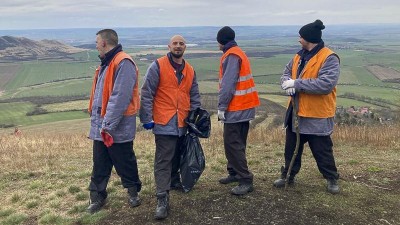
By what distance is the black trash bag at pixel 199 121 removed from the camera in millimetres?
5336

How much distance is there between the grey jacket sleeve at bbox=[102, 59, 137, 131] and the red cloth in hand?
0.09m

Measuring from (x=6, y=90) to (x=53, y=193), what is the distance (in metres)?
59.8

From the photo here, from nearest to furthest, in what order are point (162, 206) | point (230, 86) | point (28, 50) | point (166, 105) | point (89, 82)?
point (162, 206)
point (166, 105)
point (230, 86)
point (89, 82)
point (28, 50)

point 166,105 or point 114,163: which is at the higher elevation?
point 166,105

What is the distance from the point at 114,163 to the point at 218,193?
1.53 meters

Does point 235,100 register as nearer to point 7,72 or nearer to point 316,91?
point 316,91

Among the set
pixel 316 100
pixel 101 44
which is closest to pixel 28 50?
pixel 101 44

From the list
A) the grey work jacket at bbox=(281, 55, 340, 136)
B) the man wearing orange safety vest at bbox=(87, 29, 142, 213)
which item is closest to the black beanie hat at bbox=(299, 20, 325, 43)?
the grey work jacket at bbox=(281, 55, 340, 136)

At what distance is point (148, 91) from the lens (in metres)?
5.01

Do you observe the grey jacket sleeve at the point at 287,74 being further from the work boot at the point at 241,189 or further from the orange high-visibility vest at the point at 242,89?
the work boot at the point at 241,189

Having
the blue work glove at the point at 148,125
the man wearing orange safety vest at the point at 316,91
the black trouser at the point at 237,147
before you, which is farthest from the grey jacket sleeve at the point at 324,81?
the blue work glove at the point at 148,125

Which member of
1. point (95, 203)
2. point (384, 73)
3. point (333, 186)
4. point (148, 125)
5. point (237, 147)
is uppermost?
point (148, 125)

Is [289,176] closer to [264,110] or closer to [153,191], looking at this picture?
[153,191]

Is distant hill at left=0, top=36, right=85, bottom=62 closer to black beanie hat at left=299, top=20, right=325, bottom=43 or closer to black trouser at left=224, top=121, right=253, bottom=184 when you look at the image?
black trouser at left=224, top=121, right=253, bottom=184
